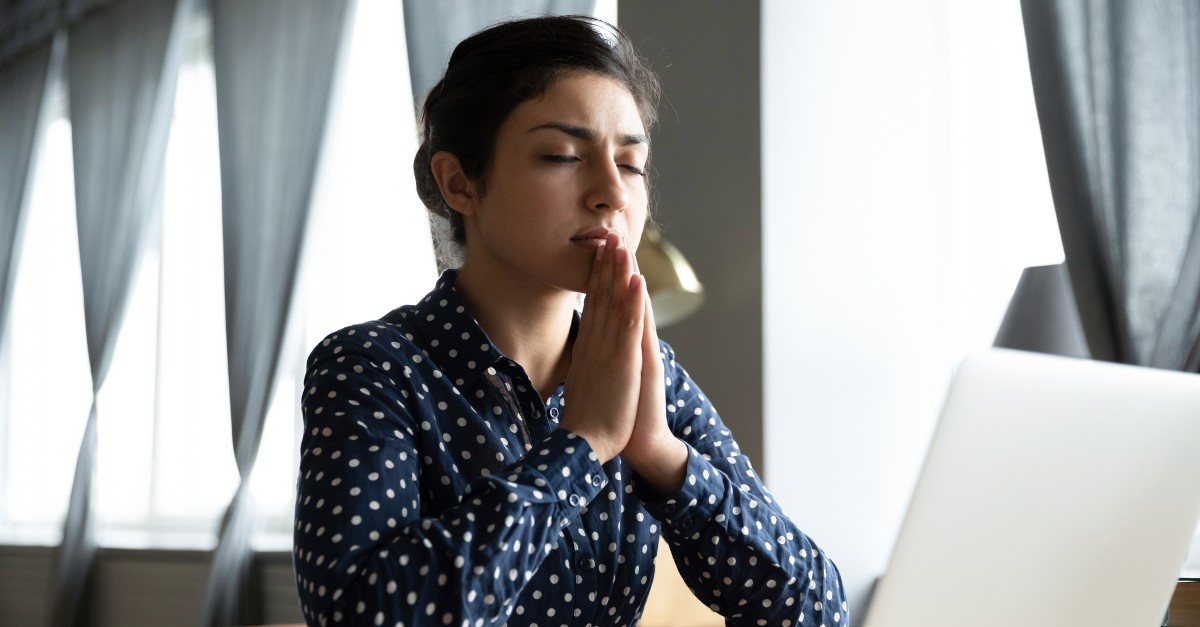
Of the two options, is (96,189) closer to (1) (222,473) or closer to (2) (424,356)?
(1) (222,473)

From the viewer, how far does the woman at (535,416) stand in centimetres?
104

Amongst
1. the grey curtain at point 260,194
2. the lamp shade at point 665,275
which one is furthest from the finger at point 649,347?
the grey curtain at point 260,194

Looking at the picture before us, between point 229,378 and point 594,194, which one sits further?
point 229,378

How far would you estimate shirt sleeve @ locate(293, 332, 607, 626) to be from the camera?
3.25 feet

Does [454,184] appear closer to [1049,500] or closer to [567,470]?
[567,470]

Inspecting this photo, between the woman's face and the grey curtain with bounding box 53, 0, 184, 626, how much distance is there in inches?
166

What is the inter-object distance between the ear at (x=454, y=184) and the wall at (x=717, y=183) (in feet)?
5.64

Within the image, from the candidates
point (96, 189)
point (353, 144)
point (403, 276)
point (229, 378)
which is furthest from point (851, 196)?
point (96, 189)

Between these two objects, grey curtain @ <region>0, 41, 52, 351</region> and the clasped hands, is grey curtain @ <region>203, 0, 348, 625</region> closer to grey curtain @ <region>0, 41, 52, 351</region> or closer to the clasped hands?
grey curtain @ <region>0, 41, 52, 351</region>

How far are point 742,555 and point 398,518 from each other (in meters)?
0.40

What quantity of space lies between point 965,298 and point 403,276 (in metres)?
2.16

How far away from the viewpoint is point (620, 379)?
1.15 meters

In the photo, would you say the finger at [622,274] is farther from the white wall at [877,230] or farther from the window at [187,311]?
the window at [187,311]

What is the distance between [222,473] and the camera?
4.94 meters
